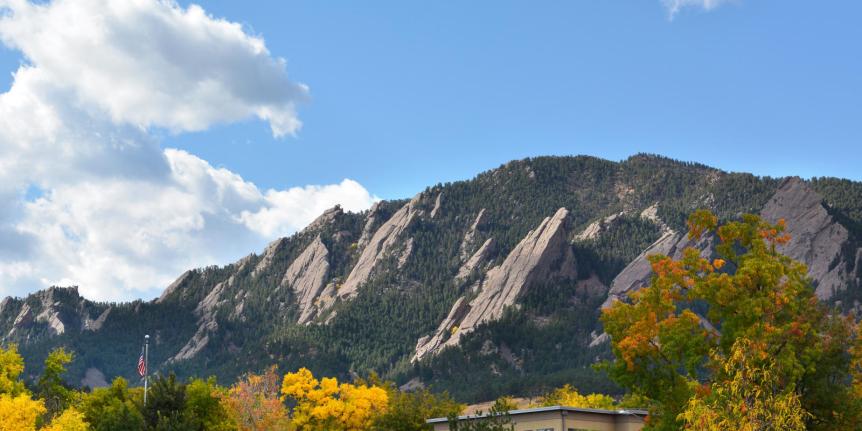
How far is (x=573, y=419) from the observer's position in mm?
86000

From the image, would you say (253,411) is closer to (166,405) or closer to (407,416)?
(407,416)

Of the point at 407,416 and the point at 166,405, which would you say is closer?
the point at 166,405

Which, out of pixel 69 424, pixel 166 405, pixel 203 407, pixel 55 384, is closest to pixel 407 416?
pixel 203 407

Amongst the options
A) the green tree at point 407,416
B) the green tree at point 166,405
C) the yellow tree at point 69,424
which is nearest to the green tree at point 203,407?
the green tree at point 166,405

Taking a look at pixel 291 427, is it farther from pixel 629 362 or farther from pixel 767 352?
pixel 767 352

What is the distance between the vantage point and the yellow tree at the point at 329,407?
341 feet

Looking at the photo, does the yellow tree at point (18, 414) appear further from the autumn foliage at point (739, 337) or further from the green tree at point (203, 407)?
the autumn foliage at point (739, 337)

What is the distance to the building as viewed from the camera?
280ft

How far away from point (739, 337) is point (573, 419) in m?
29.5

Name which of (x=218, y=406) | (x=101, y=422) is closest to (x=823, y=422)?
(x=218, y=406)

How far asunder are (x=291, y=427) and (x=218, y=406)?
22367 millimetres

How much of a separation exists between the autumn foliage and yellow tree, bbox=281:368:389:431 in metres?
41.9

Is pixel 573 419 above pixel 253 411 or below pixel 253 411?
below

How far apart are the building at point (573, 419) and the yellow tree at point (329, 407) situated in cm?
2027
